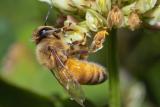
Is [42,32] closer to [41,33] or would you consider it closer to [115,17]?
[41,33]

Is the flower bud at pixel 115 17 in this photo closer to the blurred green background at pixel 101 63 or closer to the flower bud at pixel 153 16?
the flower bud at pixel 153 16

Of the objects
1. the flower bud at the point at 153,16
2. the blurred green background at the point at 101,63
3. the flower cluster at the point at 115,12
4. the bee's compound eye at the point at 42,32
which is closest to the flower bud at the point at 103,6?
the flower cluster at the point at 115,12

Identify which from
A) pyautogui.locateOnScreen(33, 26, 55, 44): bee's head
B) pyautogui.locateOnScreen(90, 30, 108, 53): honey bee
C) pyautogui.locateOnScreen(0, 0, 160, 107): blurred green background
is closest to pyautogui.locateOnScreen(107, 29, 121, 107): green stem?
pyautogui.locateOnScreen(90, 30, 108, 53): honey bee

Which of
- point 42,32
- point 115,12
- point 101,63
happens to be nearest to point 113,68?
point 115,12

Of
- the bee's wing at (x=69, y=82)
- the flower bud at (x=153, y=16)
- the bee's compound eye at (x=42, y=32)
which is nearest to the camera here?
the bee's wing at (x=69, y=82)

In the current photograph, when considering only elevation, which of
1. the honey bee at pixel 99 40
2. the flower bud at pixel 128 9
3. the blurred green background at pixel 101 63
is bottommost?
the blurred green background at pixel 101 63

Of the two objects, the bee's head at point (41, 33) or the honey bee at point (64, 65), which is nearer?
the honey bee at point (64, 65)
